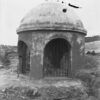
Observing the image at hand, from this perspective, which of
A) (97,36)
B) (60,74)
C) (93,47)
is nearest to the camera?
(60,74)

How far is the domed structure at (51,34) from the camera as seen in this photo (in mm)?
10617

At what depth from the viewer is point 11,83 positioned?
10.2m

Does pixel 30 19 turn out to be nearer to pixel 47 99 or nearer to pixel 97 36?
pixel 47 99

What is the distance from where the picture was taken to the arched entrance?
12.2 metres

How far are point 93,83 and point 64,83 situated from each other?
1343 mm

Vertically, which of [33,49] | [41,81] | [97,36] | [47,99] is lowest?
[47,99]

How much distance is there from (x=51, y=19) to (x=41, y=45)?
137cm

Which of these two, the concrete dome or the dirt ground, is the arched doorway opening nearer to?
the concrete dome

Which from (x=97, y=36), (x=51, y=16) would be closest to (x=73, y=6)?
(x=51, y=16)

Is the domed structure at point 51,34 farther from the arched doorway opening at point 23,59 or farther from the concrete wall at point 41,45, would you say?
the arched doorway opening at point 23,59

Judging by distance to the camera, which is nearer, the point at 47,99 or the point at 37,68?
the point at 47,99

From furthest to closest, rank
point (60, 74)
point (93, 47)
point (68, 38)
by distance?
point (93, 47) < point (60, 74) < point (68, 38)

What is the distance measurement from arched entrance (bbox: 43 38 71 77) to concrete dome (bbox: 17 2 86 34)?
4.84 feet

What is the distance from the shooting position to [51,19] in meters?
10.7
